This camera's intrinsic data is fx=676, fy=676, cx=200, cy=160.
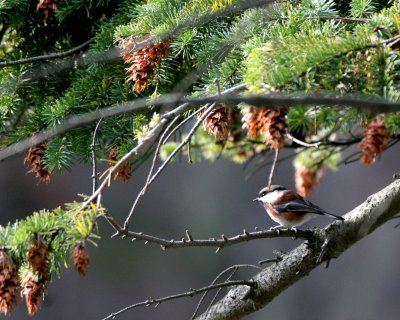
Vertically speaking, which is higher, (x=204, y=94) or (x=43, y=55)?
(x=43, y=55)

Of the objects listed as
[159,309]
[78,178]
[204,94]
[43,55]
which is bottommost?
[159,309]

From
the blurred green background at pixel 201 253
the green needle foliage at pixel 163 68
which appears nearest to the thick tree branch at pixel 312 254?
the green needle foliage at pixel 163 68

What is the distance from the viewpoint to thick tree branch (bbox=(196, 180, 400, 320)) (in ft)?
5.20

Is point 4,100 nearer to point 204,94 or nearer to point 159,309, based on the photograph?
point 204,94

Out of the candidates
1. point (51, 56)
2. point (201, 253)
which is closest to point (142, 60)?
point (51, 56)

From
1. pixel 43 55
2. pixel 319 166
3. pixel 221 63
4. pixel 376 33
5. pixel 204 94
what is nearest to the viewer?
pixel 376 33

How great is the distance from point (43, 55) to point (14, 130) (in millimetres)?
207

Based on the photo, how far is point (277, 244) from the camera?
4.91 m

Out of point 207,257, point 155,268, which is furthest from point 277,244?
point 155,268

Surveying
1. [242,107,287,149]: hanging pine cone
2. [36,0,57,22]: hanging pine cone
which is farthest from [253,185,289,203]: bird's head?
[242,107,287,149]: hanging pine cone

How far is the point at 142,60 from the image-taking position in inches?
57.7

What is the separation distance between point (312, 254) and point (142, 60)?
1.96ft

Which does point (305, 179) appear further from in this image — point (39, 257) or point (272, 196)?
point (39, 257)

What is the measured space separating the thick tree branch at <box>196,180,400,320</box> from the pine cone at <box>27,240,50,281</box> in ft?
1.95
